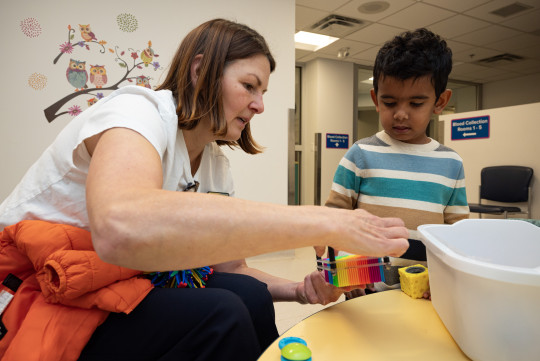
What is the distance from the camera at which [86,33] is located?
2.54 metres

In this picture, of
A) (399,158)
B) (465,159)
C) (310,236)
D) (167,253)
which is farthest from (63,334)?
(465,159)

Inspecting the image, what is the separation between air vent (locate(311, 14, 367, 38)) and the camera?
3.87 m

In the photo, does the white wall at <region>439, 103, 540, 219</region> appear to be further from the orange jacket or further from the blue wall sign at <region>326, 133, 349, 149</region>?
the orange jacket

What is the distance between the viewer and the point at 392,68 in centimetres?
117

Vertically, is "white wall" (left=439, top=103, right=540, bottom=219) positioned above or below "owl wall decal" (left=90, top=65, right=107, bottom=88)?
below

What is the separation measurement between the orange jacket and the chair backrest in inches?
143

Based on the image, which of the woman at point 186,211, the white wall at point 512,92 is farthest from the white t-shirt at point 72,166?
the white wall at point 512,92

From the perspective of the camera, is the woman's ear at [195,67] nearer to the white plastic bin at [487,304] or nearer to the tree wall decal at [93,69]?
the white plastic bin at [487,304]

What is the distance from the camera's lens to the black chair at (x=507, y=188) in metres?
3.18

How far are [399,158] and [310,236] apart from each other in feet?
2.80

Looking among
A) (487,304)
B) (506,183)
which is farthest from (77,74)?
(506,183)

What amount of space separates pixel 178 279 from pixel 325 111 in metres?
4.43

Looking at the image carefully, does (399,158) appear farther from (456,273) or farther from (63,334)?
(63,334)

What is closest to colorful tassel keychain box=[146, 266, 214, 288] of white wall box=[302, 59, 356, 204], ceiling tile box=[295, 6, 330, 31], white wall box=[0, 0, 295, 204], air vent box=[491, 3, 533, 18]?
white wall box=[0, 0, 295, 204]
